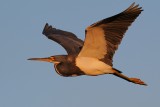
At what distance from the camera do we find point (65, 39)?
18094 mm

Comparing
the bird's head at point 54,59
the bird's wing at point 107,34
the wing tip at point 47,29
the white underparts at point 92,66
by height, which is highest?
the wing tip at point 47,29

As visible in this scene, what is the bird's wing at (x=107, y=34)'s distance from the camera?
43.3 feet

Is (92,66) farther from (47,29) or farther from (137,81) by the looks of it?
(47,29)

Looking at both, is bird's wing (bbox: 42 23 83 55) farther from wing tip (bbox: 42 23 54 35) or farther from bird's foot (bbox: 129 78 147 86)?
bird's foot (bbox: 129 78 147 86)

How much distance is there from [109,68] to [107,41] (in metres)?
0.87

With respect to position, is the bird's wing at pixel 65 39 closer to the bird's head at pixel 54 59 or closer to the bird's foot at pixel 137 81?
the bird's head at pixel 54 59

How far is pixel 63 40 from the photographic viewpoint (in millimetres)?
17828

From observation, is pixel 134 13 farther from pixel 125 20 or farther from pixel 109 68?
pixel 109 68

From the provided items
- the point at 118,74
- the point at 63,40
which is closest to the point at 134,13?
the point at 118,74

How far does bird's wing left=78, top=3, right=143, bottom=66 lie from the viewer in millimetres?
13203

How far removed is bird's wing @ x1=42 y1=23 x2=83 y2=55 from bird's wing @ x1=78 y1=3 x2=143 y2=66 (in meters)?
1.16

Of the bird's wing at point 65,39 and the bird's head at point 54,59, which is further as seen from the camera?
the bird's wing at point 65,39

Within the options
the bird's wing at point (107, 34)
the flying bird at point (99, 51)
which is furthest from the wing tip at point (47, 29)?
the bird's wing at point (107, 34)

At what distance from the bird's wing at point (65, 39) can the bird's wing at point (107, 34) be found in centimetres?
116
